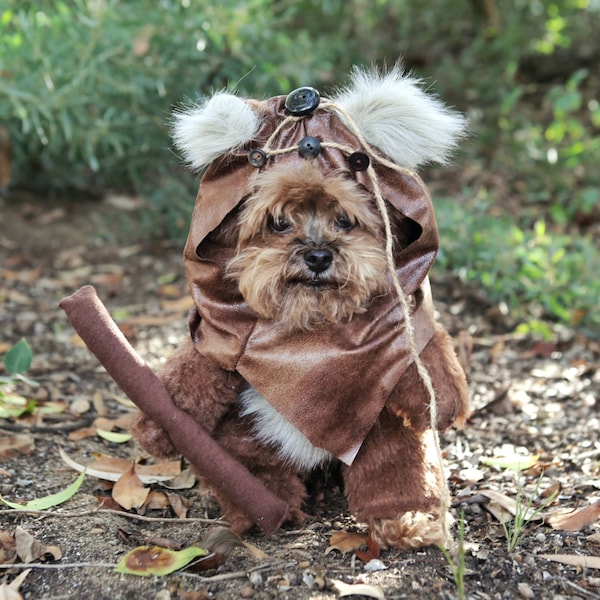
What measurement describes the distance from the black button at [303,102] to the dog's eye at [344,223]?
293 mm

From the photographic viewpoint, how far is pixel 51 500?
224 cm

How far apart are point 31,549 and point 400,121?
1.46 metres

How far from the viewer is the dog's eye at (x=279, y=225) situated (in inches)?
80.3

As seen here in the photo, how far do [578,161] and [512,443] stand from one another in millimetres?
2954

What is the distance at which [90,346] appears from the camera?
6.77 feet

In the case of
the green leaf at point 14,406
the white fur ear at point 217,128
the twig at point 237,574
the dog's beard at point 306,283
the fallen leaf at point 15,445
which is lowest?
the twig at point 237,574

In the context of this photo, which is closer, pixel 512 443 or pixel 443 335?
pixel 443 335

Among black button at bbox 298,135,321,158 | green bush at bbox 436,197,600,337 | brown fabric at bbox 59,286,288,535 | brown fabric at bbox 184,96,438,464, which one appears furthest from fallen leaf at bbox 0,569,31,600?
green bush at bbox 436,197,600,337

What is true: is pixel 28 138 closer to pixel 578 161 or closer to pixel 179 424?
pixel 179 424

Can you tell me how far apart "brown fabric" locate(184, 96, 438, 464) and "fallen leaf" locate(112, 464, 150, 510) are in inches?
21.0

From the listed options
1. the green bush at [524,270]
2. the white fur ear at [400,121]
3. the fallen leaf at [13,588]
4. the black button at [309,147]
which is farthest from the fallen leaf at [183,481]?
the green bush at [524,270]

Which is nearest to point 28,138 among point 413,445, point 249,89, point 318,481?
point 249,89

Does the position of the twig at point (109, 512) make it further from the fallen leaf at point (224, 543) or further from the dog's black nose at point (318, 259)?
the dog's black nose at point (318, 259)

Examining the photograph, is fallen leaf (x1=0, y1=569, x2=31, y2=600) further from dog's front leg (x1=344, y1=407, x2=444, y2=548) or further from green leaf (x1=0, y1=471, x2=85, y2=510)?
dog's front leg (x1=344, y1=407, x2=444, y2=548)
